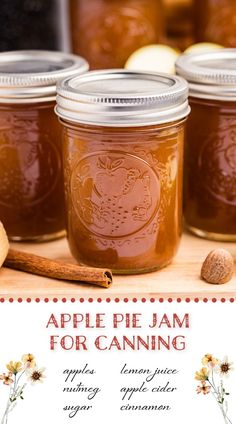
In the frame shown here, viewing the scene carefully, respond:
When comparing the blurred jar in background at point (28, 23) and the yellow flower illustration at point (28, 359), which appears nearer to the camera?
the yellow flower illustration at point (28, 359)

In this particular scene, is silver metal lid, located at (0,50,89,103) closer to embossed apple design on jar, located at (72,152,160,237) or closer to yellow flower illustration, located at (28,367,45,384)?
embossed apple design on jar, located at (72,152,160,237)

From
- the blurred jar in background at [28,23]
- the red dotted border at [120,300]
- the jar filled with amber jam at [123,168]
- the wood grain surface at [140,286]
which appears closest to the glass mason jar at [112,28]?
the blurred jar in background at [28,23]

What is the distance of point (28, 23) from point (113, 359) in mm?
856

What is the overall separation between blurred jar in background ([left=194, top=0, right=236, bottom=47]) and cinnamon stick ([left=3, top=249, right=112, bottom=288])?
2.23 feet

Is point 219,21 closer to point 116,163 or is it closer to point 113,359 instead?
point 116,163

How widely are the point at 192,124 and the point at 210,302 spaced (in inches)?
12.4

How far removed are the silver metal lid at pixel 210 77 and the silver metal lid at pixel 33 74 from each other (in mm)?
175

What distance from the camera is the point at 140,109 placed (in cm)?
110

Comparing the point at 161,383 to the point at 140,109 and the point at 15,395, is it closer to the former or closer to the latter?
the point at 15,395

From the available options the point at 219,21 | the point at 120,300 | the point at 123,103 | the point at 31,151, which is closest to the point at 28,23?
the point at 219,21

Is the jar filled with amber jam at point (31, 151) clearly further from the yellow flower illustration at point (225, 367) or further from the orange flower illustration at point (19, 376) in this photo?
the yellow flower illustration at point (225, 367)

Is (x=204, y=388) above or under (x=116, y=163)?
under

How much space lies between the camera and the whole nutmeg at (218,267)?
1.16 meters

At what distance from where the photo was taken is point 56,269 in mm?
1195
